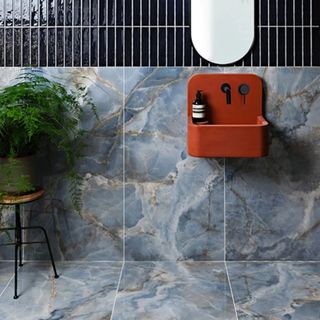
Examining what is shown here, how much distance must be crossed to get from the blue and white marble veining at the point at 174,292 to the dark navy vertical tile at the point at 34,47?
124cm

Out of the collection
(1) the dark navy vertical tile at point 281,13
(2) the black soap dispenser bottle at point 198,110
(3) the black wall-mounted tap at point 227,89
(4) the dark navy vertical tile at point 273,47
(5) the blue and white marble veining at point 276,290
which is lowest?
(5) the blue and white marble veining at point 276,290

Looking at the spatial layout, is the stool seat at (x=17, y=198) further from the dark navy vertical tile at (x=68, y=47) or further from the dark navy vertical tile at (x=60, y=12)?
the dark navy vertical tile at (x=60, y=12)

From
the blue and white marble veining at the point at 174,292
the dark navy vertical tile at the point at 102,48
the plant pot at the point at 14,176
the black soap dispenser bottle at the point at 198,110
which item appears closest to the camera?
the blue and white marble veining at the point at 174,292

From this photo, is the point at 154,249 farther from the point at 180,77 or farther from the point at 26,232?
the point at 180,77

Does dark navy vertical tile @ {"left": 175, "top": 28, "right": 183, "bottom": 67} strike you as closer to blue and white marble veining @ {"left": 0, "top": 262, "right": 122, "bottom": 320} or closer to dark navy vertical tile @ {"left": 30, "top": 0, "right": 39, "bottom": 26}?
dark navy vertical tile @ {"left": 30, "top": 0, "right": 39, "bottom": 26}

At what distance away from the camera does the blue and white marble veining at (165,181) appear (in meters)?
3.05

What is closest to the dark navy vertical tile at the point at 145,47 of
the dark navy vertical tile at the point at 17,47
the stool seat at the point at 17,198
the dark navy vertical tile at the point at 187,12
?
the dark navy vertical tile at the point at 187,12

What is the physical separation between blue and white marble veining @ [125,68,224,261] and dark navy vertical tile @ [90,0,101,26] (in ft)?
1.09

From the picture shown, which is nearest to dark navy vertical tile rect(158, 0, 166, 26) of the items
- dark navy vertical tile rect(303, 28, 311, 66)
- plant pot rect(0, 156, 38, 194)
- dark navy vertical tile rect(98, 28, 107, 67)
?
dark navy vertical tile rect(98, 28, 107, 67)

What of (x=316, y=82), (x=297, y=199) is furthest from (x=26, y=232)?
(x=316, y=82)

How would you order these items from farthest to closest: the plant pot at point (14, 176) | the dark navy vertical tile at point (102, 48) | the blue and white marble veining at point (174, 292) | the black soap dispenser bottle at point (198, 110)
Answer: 1. the dark navy vertical tile at point (102, 48)
2. the black soap dispenser bottle at point (198, 110)
3. the plant pot at point (14, 176)
4. the blue and white marble veining at point (174, 292)

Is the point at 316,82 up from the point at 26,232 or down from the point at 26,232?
up

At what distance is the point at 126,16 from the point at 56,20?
386 millimetres

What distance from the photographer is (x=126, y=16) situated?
301 centimetres
